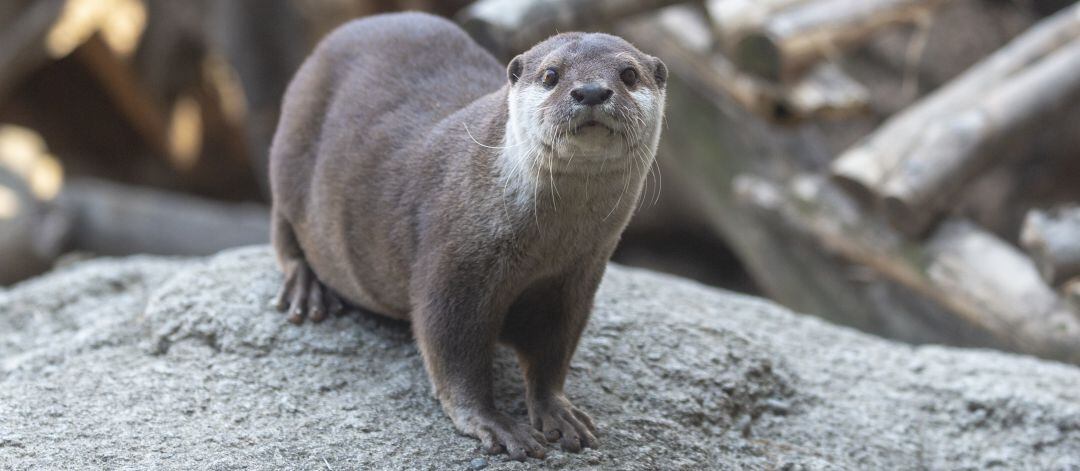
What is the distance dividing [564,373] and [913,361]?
1516mm

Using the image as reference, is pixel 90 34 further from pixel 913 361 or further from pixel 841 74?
pixel 913 361

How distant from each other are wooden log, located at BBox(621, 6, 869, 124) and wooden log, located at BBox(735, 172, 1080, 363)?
0.34 m

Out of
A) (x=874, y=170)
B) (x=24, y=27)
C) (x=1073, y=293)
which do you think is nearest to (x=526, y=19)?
(x=874, y=170)

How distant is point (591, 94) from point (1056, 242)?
229 centimetres

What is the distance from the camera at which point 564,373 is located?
317cm

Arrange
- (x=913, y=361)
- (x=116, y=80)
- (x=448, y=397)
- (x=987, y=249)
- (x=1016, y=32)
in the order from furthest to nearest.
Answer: (x=116, y=80), (x=1016, y=32), (x=987, y=249), (x=913, y=361), (x=448, y=397)

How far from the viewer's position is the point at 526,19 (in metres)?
4.87

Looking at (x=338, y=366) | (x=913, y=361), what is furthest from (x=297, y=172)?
(x=913, y=361)

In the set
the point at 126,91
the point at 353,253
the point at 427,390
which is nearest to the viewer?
the point at 427,390

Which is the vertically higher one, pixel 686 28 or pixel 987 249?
pixel 686 28

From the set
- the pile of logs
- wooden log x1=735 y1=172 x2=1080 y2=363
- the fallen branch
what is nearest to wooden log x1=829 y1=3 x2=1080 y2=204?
the pile of logs

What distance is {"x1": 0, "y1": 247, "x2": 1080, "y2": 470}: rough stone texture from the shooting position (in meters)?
2.98

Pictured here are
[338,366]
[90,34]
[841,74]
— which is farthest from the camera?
[90,34]

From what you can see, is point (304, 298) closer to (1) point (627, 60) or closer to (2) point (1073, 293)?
(1) point (627, 60)
